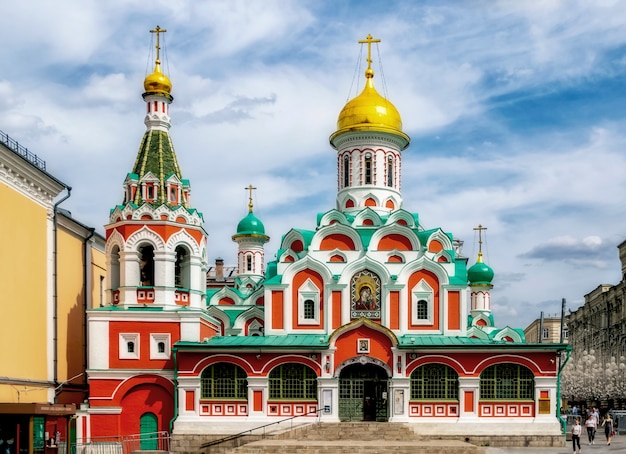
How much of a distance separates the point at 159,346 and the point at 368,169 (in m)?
10.9

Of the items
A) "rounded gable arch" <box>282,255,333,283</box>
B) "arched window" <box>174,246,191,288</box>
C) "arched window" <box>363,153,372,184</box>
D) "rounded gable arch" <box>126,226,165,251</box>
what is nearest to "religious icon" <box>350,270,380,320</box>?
"rounded gable arch" <box>282,255,333,283</box>

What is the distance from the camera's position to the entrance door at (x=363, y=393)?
94.1ft

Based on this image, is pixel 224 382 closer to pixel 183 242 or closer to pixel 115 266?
pixel 183 242

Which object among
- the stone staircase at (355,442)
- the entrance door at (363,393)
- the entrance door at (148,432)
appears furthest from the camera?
the entrance door at (363,393)

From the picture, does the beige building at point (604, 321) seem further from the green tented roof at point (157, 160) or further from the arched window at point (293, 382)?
the green tented roof at point (157, 160)

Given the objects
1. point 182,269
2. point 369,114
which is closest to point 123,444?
point 182,269

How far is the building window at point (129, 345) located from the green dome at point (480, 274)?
67.0 ft

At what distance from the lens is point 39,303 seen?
2683cm

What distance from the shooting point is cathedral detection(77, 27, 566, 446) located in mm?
27922

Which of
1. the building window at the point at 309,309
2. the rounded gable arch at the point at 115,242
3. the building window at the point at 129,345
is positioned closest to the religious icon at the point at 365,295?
the building window at the point at 309,309

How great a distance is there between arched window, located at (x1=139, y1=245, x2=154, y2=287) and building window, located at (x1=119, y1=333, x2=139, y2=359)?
1871mm

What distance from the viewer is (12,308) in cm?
2459

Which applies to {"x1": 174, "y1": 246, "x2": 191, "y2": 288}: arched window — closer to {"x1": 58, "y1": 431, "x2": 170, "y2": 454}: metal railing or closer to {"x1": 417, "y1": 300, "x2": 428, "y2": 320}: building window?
{"x1": 58, "y1": 431, "x2": 170, "y2": 454}: metal railing

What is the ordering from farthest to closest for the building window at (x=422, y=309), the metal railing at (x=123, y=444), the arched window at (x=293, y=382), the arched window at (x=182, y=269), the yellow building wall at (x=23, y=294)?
the building window at (x=422, y=309) → the arched window at (x=182, y=269) → the arched window at (x=293, y=382) → the metal railing at (x=123, y=444) → the yellow building wall at (x=23, y=294)
